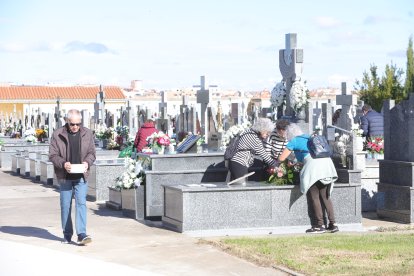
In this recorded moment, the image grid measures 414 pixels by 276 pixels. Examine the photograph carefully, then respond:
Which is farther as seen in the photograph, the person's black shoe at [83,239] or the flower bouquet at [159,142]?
the flower bouquet at [159,142]

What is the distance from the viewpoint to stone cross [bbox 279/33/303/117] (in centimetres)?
1861

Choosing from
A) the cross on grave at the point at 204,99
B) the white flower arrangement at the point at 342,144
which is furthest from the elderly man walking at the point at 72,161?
the cross on grave at the point at 204,99

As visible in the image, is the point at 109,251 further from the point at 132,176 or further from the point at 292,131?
the point at 132,176

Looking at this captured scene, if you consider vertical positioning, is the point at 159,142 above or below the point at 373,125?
below

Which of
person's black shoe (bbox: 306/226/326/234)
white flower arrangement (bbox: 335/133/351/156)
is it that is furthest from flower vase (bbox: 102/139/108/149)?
person's black shoe (bbox: 306/226/326/234)

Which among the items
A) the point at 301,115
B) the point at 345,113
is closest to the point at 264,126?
the point at 301,115

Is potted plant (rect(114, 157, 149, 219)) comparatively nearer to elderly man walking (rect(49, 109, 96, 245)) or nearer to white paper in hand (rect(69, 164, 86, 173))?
elderly man walking (rect(49, 109, 96, 245))

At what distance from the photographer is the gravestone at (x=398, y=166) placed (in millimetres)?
14828

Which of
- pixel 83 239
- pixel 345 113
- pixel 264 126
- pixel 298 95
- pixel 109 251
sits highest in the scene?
pixel 298 95

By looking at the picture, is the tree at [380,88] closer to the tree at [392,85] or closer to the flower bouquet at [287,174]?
the tree at [392,85]

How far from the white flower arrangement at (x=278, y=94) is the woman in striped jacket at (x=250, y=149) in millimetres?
5336

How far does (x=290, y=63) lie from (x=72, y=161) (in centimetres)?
781

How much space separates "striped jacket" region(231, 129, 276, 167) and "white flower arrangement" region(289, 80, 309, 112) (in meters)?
4.89

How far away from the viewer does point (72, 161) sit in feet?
39.4
